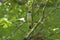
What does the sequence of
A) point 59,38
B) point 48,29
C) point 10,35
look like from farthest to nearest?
point 48,29
point 59,38
point 10,35

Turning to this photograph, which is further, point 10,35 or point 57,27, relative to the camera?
point 57,27

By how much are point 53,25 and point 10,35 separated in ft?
1.42

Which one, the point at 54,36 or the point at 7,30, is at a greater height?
the point at 7,30

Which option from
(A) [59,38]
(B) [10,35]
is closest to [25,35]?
(B) [10,35]

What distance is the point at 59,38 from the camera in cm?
141

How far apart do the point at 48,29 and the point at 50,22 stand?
84 millimetres

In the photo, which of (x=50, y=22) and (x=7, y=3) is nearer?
(x=7, y=3)

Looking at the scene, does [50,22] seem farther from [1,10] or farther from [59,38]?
[1,10]

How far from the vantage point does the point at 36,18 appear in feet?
5.25

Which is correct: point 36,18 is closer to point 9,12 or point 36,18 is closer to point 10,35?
point 9,12

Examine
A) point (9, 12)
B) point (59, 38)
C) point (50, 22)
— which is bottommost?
point (59, 38)

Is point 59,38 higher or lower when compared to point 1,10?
lower

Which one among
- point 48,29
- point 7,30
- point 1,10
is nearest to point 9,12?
point 1,10

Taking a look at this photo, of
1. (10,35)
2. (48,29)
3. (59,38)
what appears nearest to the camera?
(10,35)
